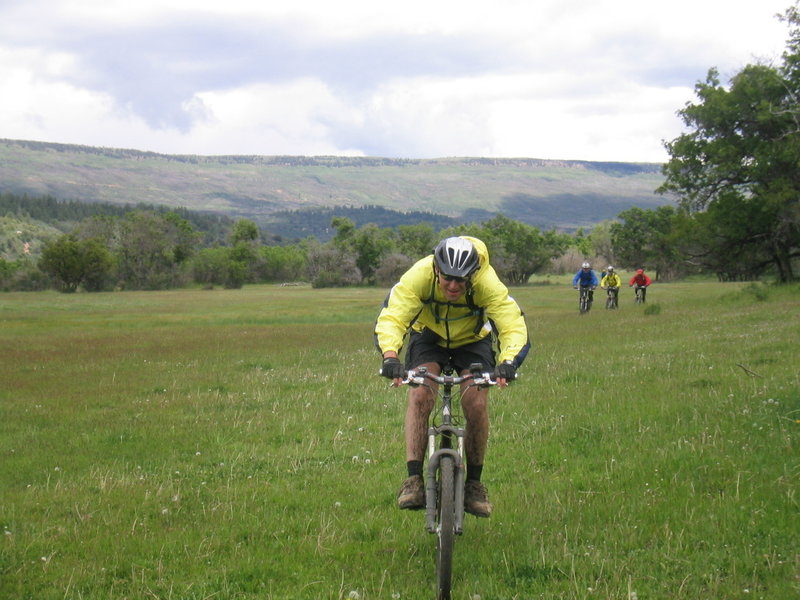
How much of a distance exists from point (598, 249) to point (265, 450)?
174 m

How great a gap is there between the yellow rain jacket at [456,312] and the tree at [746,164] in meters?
37.1

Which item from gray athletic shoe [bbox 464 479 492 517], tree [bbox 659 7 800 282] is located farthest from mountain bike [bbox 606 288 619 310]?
gray athletic shoe [bbox 464 479 492 517]

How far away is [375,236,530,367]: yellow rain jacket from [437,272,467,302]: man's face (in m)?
0.16

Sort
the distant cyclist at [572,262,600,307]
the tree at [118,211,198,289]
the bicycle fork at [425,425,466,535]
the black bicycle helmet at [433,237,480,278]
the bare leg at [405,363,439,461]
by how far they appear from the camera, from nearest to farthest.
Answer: the bicycle fork at [425,425,466,535]
the black bicycle helmet at [433,237,480,278]
the bare leg at [405,363,439,461]
the distant cyclist at [572,262,600,307]
the tree at [118,211,198,289]

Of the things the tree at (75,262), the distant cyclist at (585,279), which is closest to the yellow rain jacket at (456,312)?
the distant cyclist at (585,279)

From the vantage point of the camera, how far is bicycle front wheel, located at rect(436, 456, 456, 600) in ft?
17.4

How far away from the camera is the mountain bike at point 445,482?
17.4 feet

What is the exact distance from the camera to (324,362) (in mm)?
20594

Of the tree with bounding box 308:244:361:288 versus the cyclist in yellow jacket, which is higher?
the cyclist in yellow jacket

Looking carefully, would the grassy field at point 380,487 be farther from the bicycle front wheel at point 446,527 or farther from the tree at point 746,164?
the tree at point 746,164

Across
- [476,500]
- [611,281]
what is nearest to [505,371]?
[476,500]

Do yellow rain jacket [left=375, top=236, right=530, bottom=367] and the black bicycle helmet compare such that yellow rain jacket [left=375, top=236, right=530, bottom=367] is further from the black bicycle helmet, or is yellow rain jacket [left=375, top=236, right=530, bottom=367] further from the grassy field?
the grassy field

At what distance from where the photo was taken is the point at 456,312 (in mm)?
6574

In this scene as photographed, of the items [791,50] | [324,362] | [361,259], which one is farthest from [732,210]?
[361,259]
